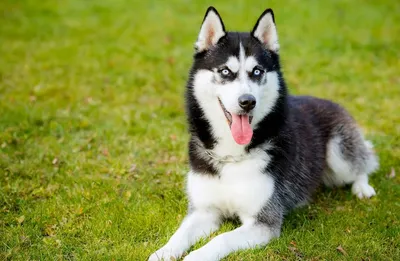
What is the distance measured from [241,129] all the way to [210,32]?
0.89 m

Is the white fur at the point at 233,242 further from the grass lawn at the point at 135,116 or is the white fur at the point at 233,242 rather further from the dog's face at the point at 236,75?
the dog's face at the point at 236,75

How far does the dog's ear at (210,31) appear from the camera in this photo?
435 cm

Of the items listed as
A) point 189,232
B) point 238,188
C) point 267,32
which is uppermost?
point 267,32

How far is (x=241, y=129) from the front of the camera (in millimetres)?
4250

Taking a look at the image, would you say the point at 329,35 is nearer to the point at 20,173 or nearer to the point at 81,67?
the point at 81,67

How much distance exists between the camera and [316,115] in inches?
210

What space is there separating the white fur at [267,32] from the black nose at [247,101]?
0.67 m

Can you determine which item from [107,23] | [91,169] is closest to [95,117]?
[91,169]

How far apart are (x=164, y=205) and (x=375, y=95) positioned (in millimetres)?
4440

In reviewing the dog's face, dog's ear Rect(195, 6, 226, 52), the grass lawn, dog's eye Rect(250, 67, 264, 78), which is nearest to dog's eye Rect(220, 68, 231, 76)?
the dog's face

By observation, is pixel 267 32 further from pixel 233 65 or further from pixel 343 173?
pixel 343 173

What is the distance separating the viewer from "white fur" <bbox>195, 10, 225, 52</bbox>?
4.36 metres

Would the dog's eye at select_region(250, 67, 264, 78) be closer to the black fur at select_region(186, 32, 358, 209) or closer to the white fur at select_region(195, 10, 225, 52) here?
the black fur at select_region(186, 32, 358, 209)

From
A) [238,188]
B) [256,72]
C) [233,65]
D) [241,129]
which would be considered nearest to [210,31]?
[233,65]
